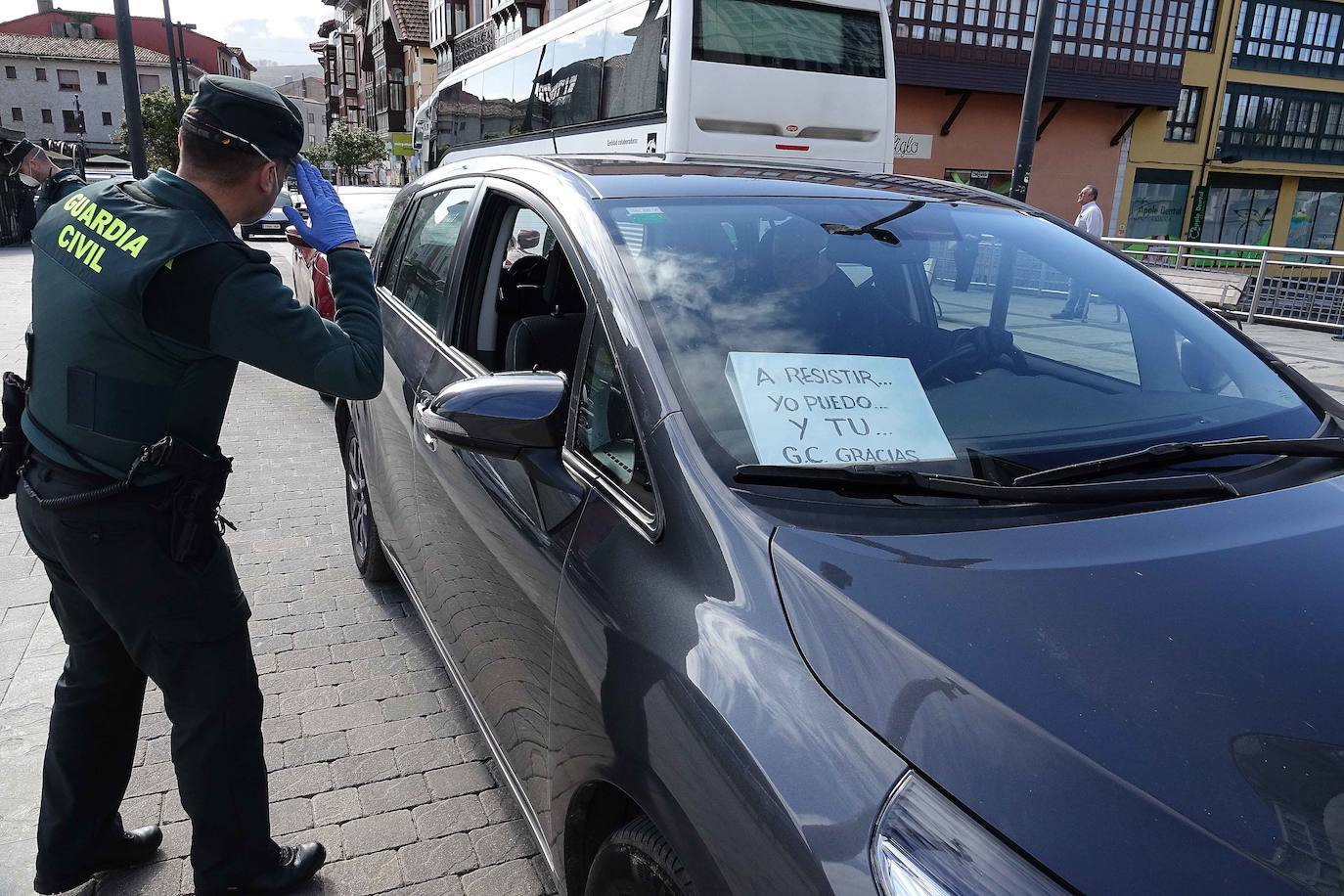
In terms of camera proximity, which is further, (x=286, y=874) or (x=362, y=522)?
(x=362, y=522)

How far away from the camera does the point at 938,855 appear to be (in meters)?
1.06

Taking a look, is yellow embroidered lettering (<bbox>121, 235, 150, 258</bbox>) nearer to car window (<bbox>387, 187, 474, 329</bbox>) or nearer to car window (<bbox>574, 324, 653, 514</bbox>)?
car window (<bbox>574, 324, 653, 514</bbox>)

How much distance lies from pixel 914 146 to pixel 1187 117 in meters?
13.1

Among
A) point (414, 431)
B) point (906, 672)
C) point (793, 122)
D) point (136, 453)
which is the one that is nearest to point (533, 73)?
point (793, 122)

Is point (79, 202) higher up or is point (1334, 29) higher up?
point (1334, 29)

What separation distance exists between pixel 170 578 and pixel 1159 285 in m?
2.56

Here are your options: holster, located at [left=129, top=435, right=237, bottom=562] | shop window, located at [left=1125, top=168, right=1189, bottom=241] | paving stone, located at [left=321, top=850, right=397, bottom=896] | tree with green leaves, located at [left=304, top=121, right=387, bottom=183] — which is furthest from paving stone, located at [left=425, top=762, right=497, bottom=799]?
tree with green leaves, located at [left=304, top=121, right=387, bottom=183]

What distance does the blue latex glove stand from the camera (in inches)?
88.4

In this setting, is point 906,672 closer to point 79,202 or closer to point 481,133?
point 79,202

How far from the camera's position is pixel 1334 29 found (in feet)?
114

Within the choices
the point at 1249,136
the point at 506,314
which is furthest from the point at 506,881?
the point at 1249,136

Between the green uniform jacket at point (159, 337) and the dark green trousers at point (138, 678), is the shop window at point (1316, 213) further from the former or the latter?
the dark green trousers at point (138, 678)

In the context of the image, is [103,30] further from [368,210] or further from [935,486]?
[935,486]

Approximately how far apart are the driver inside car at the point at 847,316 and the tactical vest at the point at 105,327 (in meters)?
1.21
